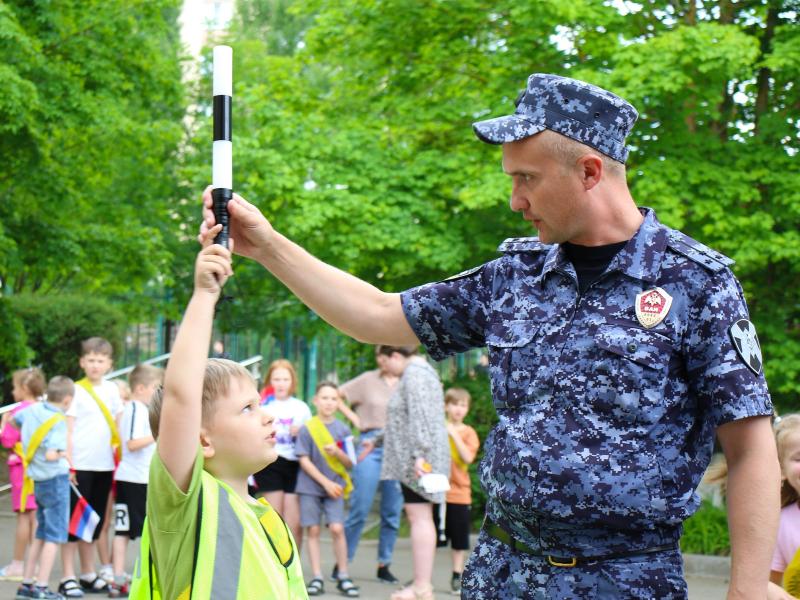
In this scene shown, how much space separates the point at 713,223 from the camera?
43.0 ft

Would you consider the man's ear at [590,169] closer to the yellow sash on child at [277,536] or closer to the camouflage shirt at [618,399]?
the camouflage shirt at [618,399]

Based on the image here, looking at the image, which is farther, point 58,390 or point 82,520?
point 82,520

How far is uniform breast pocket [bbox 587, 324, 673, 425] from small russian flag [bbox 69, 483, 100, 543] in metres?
7.16

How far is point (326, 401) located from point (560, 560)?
7.58 meters

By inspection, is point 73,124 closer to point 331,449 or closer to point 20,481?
point 20,481

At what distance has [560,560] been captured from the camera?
283cm

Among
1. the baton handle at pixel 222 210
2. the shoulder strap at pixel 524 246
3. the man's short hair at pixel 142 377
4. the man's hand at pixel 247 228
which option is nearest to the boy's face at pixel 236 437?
the man's hand at pixel 247 228

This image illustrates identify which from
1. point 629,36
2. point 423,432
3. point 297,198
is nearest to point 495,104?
point 629,36

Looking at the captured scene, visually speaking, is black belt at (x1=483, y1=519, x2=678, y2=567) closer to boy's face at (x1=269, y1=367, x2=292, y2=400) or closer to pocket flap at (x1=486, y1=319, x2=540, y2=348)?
pocket flap at (x1=486, y1=319, x2=540, y2=348)

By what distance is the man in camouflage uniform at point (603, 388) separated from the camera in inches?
109

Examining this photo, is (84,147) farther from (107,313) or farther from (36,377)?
(36,377)

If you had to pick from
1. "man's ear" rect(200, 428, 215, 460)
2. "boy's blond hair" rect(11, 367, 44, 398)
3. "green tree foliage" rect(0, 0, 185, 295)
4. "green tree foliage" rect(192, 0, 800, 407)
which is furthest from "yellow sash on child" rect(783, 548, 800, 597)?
"green tree foliage" rect(0, 0, 185, 295)

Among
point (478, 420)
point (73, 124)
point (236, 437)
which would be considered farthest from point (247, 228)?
point (73, 124)

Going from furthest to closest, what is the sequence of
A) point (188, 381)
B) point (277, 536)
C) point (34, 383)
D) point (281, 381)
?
point (281, 381), point (34, 383), point (277, 536), point (188, 381)
